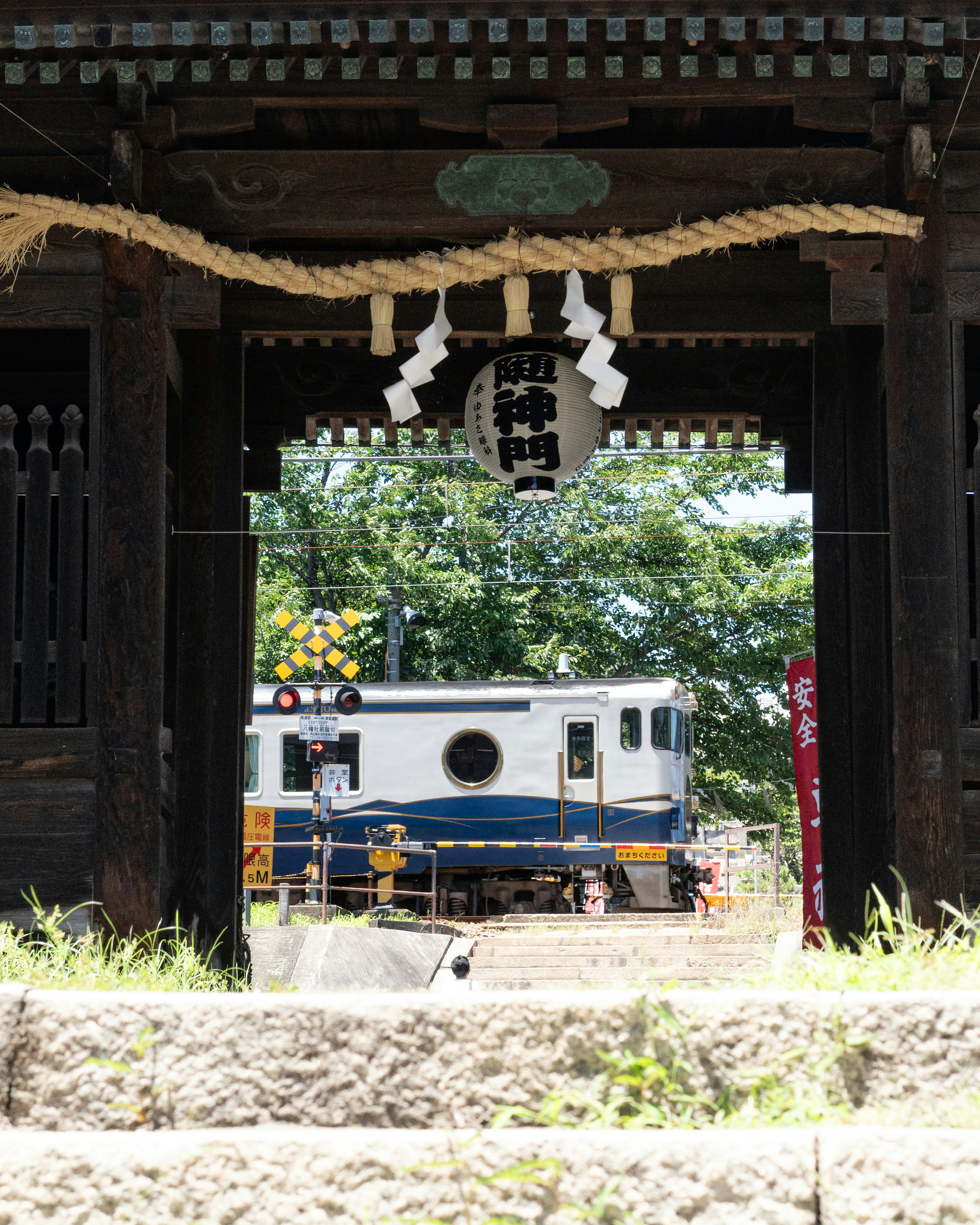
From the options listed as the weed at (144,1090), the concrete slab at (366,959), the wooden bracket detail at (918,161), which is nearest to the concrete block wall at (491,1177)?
the weed at (144,1090)

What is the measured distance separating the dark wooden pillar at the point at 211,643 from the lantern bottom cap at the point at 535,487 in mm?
1428

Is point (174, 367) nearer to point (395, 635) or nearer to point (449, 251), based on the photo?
point (449, 251)

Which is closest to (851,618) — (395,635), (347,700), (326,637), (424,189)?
(424,189)

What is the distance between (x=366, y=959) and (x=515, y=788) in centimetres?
766

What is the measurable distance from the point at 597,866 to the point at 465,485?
8.73m

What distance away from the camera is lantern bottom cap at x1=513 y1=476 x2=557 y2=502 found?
643 centimetres

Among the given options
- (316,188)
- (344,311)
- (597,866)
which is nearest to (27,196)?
(316,188)

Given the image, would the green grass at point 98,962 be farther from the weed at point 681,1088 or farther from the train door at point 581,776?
the train door at point 581,776

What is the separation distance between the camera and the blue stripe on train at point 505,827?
60.0 ft

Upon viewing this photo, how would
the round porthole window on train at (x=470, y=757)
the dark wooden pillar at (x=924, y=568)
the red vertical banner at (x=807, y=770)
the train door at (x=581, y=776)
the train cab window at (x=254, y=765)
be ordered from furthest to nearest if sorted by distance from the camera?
the train cab window at (x=254, y=765) < the round porthole window on train at (x=470, y=757) < the train door at (x=581, y=776) < the red vertical banner at (x=807, y=770) < the dark wooden pillar at (x=924, y=568)

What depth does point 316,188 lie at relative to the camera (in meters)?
5.68

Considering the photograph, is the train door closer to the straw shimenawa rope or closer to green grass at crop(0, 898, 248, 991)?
green grass at crop(0, 898, 248, 991)

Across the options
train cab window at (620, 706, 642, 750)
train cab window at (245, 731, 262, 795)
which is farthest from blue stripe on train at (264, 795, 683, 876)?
train cab window at (245, 731, 262, 795)

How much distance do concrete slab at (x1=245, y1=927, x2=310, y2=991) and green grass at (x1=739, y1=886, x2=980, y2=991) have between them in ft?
18.2
